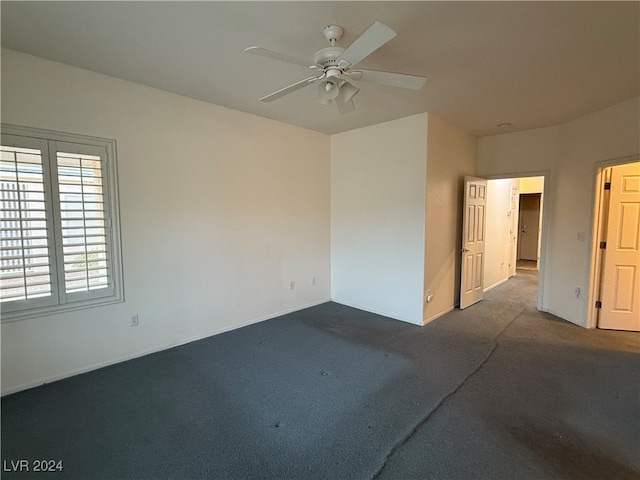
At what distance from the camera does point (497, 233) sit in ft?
20.7

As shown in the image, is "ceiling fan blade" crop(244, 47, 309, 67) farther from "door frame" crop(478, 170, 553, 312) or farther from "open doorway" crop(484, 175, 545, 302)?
"open doorway" crop(484, 175, 545, 302)

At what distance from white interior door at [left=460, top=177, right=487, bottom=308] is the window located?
175 inches

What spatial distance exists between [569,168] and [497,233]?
2.24 m

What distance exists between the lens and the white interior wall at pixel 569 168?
3600 millimetres

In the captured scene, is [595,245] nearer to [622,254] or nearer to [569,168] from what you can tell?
[622,254]

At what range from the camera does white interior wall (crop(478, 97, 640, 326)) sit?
142 inches

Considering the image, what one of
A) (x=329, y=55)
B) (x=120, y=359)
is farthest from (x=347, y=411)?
(x=329, y=55)

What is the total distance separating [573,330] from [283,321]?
3746 millimetres

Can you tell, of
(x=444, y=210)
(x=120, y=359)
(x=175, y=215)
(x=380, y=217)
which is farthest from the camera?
(x=380, y=217)

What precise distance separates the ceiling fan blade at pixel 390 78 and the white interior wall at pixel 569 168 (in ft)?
9.78

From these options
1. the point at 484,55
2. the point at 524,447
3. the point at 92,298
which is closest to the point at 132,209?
the point at 92,298

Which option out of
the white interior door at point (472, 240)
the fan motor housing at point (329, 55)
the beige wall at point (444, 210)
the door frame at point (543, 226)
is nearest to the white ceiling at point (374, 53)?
the fan motor housing at point (329, 55)

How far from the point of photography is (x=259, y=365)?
3.03 meters

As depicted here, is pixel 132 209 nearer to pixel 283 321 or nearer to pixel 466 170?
pixel 283 321
